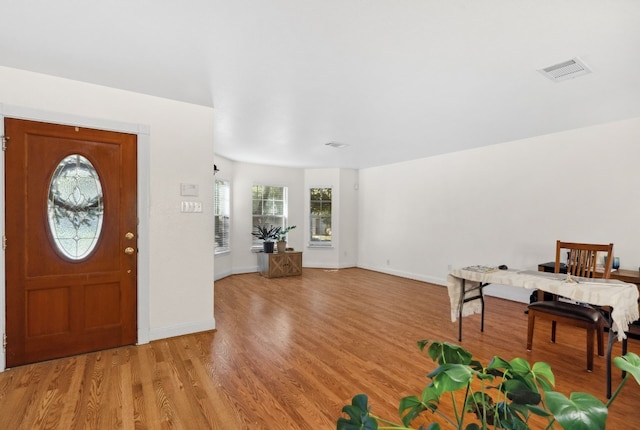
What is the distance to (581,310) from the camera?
8.86 ft

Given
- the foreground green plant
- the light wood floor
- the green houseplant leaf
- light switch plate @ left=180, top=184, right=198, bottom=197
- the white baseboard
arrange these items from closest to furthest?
→ the foreground green plant → the green houseplant leaf → the light wood floor → the white baseboard → light switch plate @ left=180, top=184, right=198, bottom=197

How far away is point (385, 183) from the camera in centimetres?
729

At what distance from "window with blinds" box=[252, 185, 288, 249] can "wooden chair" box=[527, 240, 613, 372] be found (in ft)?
18.4

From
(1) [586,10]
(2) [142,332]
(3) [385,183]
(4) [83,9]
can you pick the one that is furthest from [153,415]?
(3) [385,183]

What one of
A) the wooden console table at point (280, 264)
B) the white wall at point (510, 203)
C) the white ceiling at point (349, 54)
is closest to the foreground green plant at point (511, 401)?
the white ceiling at point (349, 54)

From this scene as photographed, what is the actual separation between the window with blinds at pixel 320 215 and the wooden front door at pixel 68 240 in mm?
5117

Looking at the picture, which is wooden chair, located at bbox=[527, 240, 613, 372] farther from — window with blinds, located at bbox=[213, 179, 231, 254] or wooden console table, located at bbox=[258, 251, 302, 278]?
window with blinds, located at bbox=[213, 179, 231, 254]

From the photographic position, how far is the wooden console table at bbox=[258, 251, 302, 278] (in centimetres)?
658

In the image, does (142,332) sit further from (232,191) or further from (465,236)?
(465,236)

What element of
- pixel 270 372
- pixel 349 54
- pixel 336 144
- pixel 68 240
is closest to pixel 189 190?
pixel 68 240

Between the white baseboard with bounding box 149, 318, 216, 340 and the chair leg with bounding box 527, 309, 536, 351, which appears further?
the white baseboard with bounding box 149, 318, 216, 340

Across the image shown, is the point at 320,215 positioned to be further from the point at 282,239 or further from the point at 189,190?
the point at 189,190

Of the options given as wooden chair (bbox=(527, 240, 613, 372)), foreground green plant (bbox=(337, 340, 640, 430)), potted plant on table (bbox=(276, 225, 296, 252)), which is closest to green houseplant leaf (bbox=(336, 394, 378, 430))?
foreground green plant (bbox=(337, 340, 640, 430))

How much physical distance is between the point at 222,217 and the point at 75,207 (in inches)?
149
